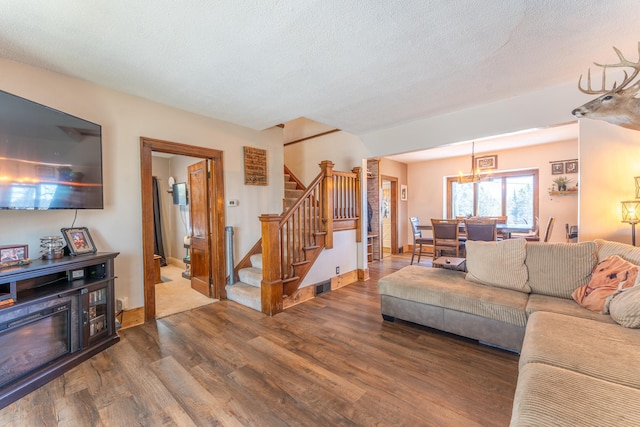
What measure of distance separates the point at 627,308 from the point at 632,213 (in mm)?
1376

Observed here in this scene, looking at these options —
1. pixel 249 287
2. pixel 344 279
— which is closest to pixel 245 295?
pixel 249 287

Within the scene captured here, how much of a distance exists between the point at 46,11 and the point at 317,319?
3259 mm

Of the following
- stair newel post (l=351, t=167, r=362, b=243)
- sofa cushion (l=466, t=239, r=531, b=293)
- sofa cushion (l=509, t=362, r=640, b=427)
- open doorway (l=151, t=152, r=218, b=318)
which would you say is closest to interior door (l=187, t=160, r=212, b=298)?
open doorway (l=151, t=152, r=218, b=318)

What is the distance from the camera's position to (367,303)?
3.43 metres

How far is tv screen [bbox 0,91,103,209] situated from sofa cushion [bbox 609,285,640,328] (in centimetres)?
426

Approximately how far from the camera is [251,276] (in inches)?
143

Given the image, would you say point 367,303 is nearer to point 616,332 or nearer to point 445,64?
point 616,332

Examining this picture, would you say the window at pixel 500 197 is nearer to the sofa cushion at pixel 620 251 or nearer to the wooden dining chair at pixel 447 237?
the wooden dining chair at pixel 447 237

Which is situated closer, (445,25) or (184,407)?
(184,407)

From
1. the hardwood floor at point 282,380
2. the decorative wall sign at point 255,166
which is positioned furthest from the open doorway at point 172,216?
the hardwood floor at point 282,380

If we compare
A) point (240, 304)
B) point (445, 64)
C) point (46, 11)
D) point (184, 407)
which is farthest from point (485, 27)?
→ point (240, 304)

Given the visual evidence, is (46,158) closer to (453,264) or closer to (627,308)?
(453,264)

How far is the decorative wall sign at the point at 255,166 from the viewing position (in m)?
3.94

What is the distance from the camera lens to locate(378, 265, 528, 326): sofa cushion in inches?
85.4
